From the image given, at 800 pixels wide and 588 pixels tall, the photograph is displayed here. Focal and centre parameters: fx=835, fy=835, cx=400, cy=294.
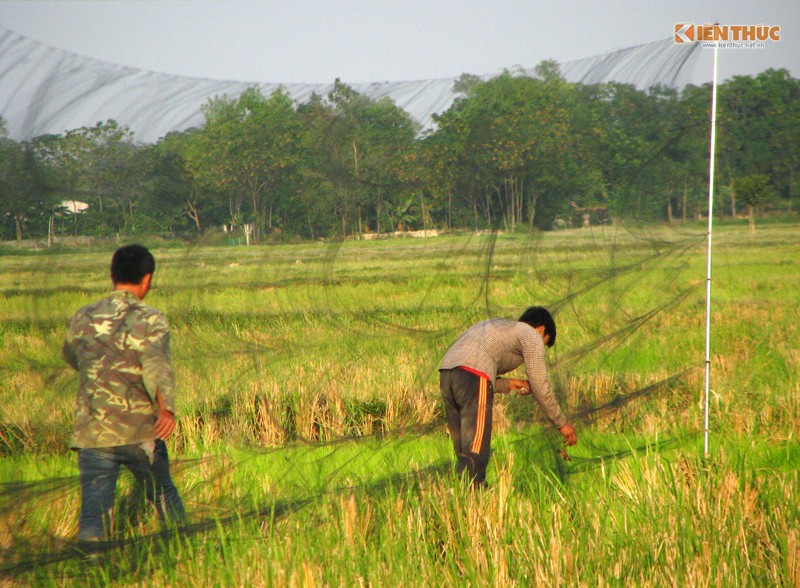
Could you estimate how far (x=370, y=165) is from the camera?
5.74 meters

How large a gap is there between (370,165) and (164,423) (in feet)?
7.34

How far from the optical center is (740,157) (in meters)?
7.10

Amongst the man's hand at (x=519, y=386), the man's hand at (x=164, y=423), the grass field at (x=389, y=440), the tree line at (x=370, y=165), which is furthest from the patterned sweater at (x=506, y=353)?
the man's hand at (x=164, y=423)

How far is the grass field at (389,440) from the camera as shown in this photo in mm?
4508

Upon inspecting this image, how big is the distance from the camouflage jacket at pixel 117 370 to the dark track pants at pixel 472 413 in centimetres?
197

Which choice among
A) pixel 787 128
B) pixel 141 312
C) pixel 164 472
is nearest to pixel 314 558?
pixel 164 472

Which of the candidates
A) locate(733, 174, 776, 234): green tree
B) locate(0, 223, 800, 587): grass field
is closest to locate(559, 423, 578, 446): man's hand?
locate(0, 223, 800, 587): grass field

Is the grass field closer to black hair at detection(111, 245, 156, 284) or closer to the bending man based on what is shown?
the bending man

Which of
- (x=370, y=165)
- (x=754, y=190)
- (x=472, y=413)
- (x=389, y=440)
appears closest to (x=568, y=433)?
(x=472, y=413)

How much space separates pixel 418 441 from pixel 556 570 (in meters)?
3.02

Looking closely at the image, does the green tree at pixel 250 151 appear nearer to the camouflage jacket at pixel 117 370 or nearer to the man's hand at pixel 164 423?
the camouflage jacket at pixel 117 370

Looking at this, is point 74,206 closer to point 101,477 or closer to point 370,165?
point 101,477

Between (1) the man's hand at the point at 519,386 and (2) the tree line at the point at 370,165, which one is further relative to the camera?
(1) the man's hand at the point at 519,386

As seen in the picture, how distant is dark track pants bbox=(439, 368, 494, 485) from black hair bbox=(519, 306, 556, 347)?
1.76 feet
